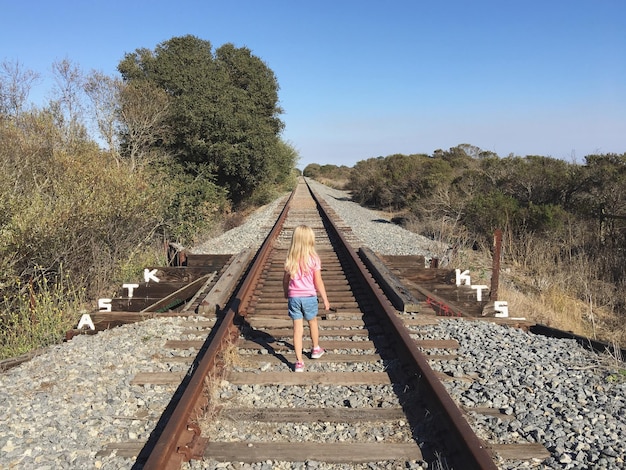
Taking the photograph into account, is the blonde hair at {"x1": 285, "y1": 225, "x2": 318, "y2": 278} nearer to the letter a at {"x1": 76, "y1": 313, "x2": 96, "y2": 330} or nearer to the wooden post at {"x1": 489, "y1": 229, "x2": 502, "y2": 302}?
the letter a at {"x1": 76, "y1": 313, "x2": 96, "y2": 330}

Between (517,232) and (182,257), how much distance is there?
9.15 metres

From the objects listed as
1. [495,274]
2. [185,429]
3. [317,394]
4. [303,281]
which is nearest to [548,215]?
[495,274]

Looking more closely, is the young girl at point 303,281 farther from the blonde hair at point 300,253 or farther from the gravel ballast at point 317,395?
the gravel ballast at point 317,395

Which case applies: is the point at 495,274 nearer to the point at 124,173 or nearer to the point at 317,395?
the point at 317,395

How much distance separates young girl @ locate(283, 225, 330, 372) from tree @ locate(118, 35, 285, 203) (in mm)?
15049

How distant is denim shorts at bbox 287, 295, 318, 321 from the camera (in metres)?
4.67

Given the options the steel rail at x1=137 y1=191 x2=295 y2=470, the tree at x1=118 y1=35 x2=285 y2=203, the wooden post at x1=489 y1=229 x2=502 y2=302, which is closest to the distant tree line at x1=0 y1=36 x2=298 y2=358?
the tree at x1=118 y1=35 x2=285 y2=203

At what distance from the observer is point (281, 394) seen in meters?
4.03

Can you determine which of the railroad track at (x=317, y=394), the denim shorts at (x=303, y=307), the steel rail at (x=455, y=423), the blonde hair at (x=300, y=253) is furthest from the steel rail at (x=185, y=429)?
the steel rail at (x=455, y=423)

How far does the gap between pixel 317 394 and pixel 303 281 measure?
1.09 meters

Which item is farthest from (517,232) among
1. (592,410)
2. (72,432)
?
(72,432)

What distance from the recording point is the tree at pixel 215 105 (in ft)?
62.0

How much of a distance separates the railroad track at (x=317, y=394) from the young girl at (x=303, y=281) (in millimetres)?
379

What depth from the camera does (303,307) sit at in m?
4.67
